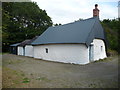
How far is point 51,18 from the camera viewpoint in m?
40.8

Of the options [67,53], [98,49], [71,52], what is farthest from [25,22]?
[98,49]

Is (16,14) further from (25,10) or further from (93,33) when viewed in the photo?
(93,33)

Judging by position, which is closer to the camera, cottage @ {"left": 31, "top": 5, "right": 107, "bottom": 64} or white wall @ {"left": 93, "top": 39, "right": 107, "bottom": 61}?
cottage @ {"left": 31, "top": 5, "right": 107, "bottom": 64}

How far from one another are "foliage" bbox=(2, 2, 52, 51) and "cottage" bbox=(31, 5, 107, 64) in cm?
1913

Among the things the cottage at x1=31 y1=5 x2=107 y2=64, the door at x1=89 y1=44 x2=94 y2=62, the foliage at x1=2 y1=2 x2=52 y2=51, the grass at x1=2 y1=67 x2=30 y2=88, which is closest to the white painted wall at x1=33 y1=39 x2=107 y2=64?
the cottage at x1=31 y1=5 x2=107 y2=64

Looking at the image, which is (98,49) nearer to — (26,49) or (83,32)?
(83,32)

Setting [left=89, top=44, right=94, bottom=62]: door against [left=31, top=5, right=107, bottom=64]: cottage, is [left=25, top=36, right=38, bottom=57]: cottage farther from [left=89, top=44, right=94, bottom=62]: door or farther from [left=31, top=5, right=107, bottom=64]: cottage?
[left=89, top=44, right=94, bottom=62]: door

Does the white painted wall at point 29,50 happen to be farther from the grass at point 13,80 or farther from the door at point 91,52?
the grass at point 13,80

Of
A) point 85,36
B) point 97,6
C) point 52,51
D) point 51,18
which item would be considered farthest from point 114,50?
point 51,18

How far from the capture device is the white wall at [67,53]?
12.8 meters

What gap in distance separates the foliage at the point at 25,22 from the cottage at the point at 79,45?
19.1m

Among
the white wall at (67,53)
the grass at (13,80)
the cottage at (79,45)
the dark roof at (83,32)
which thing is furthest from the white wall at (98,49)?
the grass at (13,80)

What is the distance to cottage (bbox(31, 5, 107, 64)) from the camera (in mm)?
12930

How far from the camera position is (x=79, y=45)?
1298 centimetres
